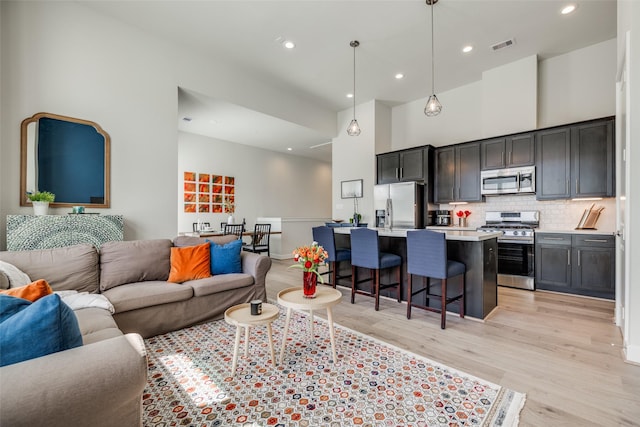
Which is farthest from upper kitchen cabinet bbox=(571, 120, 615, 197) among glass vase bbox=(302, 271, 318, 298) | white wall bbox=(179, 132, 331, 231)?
white wall bbox=(179, 132, 331, 231)

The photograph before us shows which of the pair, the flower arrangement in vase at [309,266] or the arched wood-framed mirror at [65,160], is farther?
the arched wood-framed mirror at [65,160]

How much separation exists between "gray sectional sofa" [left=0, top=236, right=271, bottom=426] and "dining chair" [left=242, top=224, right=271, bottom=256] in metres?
3.05

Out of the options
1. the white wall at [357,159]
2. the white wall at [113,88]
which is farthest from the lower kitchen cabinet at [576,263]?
the white wall at [113,88]

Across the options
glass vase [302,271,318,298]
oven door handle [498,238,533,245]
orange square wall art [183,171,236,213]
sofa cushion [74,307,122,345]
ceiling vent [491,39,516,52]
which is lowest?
sofa cushion [74,307,122,345]

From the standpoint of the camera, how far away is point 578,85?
4238mm

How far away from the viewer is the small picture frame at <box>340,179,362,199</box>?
244 inches

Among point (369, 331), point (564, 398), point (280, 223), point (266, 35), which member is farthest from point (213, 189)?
point (564, 398)

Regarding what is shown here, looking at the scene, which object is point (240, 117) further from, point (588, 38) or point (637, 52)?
point (588, 38)

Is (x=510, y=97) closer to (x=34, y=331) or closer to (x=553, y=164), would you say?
(x=553, y=164)

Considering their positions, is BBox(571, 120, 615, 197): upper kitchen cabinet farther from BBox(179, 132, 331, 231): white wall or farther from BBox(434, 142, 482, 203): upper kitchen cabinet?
BBox(179, 132, 331, 231): white wall

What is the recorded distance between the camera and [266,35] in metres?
3.89

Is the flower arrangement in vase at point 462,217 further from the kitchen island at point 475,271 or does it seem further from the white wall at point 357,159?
the kitchen island at point 475,271

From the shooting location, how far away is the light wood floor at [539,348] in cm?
165

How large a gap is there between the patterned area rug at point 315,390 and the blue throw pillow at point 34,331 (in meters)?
0.83
